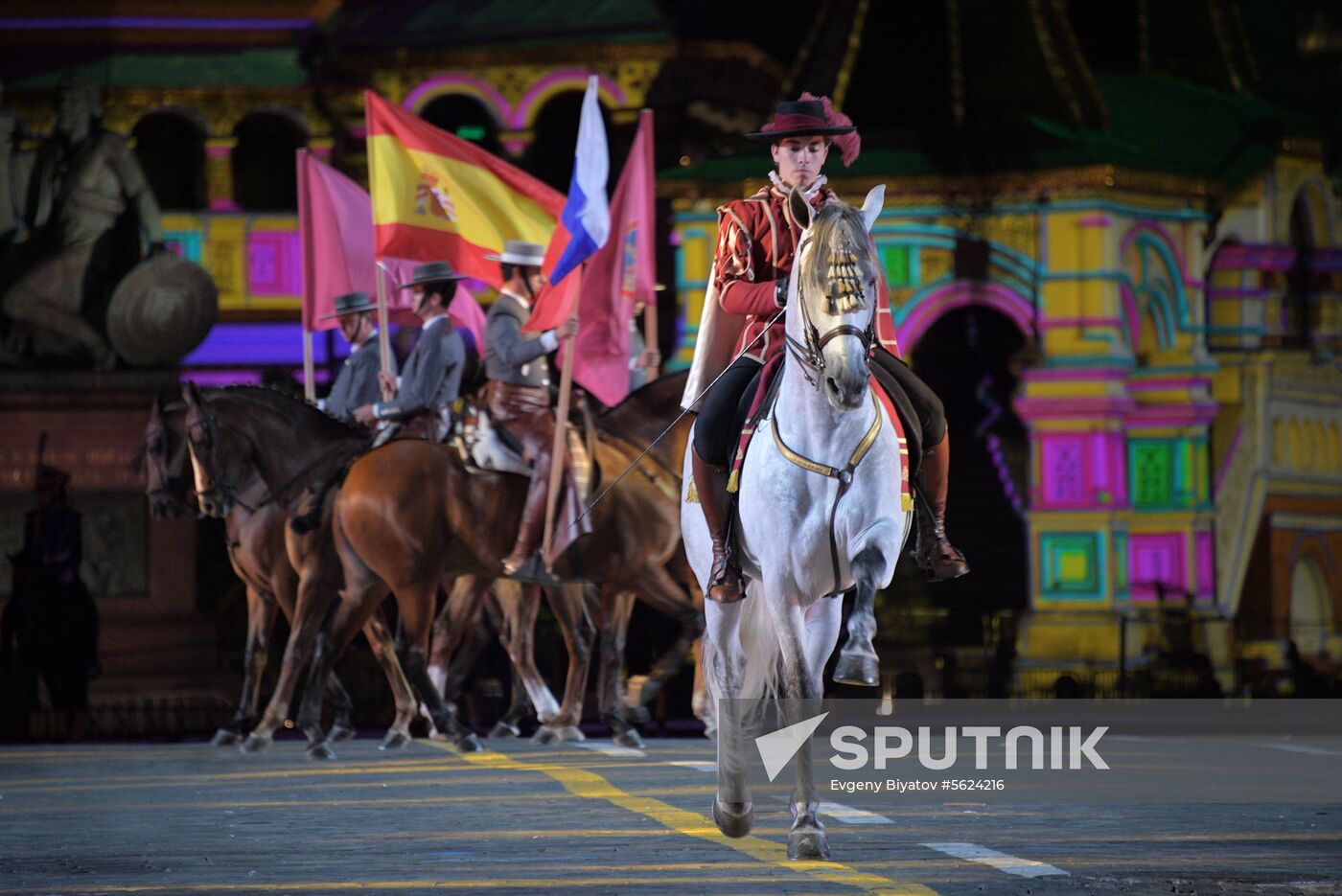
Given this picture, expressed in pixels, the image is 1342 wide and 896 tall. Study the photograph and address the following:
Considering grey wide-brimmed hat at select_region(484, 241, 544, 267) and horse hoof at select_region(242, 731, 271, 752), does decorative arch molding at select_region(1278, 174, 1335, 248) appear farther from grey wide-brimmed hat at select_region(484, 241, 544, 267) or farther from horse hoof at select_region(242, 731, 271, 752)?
horse hoof at select_region(242, 731, 271, 752)

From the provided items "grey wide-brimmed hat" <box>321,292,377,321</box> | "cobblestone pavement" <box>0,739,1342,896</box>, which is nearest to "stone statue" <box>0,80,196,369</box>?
"grey wide-brimmed hat" <box>321,292,377,321</box>

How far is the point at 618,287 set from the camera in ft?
61.7

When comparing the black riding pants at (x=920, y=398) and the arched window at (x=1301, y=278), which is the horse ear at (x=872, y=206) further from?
the arched window at (x=1301, y=278)

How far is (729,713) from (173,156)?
1134 inches

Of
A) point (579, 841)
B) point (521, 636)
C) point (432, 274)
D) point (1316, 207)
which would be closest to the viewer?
point (579, 841)

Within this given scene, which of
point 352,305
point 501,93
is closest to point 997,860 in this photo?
point 352,305

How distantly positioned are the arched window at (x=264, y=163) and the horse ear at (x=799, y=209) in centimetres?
2873

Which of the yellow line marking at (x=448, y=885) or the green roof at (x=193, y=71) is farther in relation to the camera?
the green roof at (x=193, y=71)

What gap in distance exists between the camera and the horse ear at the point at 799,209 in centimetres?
990

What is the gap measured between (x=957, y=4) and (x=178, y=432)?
2187cm

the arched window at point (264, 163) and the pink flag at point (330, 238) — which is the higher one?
the arched window at point (264, 163)

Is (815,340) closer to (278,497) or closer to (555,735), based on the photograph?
(555,735)

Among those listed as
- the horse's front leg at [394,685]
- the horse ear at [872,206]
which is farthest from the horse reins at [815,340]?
the horse's front leg at [394,685]

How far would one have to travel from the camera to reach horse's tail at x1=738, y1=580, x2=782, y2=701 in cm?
1070
